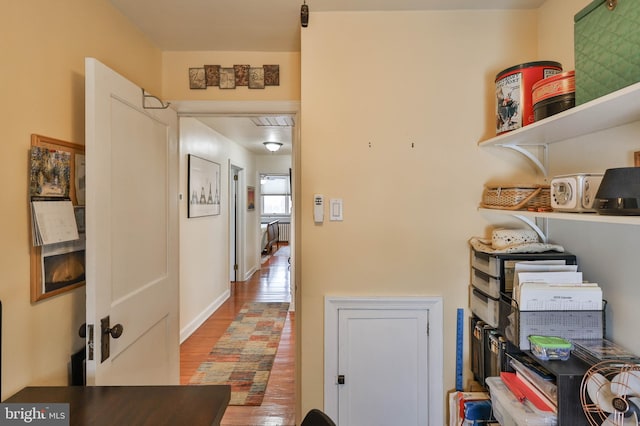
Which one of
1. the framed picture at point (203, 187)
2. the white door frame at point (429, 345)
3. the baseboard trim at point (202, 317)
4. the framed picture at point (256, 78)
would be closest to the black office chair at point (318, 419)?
the white door frame at point (429, 345)

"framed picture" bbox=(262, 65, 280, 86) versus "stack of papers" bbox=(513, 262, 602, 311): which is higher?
"framed picture" bbox=(262, 65, 280, 86)

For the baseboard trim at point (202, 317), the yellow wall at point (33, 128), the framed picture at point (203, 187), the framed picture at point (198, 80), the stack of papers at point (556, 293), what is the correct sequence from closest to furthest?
the yellow wall at point (33, 128) < the stack of papers at point (556, 293) < the framed picture at point (198, 80) < the baseboard trim at point (202, 317) < the framed picture at point (203, 187)

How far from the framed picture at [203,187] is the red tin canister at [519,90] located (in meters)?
2.80

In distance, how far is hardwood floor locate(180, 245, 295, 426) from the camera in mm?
2072

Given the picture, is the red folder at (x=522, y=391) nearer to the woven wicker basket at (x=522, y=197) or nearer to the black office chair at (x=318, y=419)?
the woven wicker basket at (x=522, y=197)

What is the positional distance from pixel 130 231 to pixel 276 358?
1.89 metres

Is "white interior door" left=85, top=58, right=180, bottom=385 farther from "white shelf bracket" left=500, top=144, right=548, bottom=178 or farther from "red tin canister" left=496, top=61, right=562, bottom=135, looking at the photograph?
"white shelf bracket" left=500, top=144, right=548, bottom=178

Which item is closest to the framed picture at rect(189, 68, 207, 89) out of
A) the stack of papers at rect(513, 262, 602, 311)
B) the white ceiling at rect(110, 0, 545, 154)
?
the white ceiling at rect(110, 0, 545, 154)

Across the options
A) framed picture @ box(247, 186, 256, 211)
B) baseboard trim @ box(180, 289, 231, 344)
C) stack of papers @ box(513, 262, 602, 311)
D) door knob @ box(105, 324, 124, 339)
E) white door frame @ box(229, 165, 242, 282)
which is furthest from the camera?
framed picture @ box(247, 186, 256, 211)

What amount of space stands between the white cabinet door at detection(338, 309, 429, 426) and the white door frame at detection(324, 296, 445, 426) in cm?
2

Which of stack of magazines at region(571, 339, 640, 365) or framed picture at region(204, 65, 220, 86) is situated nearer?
stack of magazines at region(571, 339, 640, 365)

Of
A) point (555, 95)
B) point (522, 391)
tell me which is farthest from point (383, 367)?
point (555, 95)

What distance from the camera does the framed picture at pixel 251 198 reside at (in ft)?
19.0

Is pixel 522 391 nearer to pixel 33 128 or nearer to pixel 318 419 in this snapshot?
pixel 318 419
